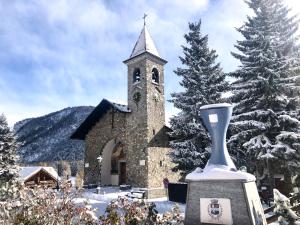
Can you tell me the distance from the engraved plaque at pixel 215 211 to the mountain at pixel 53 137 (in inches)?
1769

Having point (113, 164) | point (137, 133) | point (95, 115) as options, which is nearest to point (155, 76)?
point (137, 133)

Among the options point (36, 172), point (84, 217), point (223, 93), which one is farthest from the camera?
point (36, 172)

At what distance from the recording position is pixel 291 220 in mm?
5172

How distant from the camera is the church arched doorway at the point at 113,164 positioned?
2472cm

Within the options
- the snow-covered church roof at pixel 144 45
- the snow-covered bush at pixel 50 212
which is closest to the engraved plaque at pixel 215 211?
the snow-covered bush at pixel 50 212

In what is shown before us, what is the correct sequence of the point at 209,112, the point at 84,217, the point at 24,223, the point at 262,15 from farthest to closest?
the point at 262,15 < the point at 209,112 < the point at 84,217 < the point at 24,223

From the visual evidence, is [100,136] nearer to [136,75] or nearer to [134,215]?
[136,75]

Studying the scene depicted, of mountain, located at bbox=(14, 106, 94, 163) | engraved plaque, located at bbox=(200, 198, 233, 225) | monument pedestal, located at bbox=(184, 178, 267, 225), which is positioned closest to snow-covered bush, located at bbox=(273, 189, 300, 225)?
monument pedestal, located at bbox=(184, 178, 267, 225)

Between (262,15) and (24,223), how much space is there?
1407cm

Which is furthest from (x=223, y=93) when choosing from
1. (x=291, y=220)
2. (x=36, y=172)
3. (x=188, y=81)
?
(x=36, y=172)

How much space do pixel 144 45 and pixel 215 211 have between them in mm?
17366

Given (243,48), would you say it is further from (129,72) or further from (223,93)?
(129,72)

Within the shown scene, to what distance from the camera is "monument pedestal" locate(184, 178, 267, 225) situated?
6463mm

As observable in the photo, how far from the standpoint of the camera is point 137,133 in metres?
21.1
